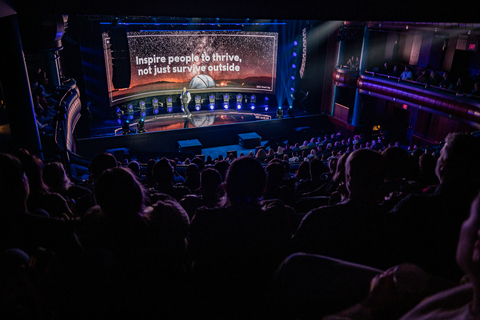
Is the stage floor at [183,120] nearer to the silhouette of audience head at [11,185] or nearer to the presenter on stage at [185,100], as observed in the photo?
the presenter on stage at [185,100]

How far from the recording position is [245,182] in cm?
160

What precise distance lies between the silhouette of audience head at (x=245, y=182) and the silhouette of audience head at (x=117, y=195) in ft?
1.60

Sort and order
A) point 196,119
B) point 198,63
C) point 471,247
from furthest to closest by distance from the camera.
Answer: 1. point 198,63
2. point 196,119
3. point 471,247

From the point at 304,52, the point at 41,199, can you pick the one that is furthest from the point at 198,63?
the point at 41,199

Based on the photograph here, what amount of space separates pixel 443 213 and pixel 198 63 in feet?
50.9

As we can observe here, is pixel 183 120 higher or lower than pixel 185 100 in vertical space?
lower

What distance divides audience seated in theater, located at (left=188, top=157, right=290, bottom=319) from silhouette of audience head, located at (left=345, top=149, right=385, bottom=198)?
1.44 feet

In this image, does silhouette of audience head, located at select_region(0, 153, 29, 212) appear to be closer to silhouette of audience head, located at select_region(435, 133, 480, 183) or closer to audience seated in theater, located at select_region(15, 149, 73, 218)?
audience seated in theater, located at select_region(15, 149, 73, 218)

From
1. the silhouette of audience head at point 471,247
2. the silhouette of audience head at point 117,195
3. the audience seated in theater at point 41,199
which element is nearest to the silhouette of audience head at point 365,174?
the silhouette of audience head at point 471,247

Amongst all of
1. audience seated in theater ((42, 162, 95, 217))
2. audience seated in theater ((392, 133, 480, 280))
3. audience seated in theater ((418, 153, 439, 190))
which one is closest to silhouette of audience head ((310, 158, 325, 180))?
audience seated in theater ((418, 153, 439, 190))

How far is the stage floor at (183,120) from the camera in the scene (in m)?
12.9

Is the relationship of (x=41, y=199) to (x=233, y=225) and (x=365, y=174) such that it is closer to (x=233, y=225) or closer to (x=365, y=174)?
(x=233, y=225)

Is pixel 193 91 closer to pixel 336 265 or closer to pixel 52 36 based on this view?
pixel 52 36

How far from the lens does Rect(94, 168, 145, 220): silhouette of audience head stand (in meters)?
1.50
